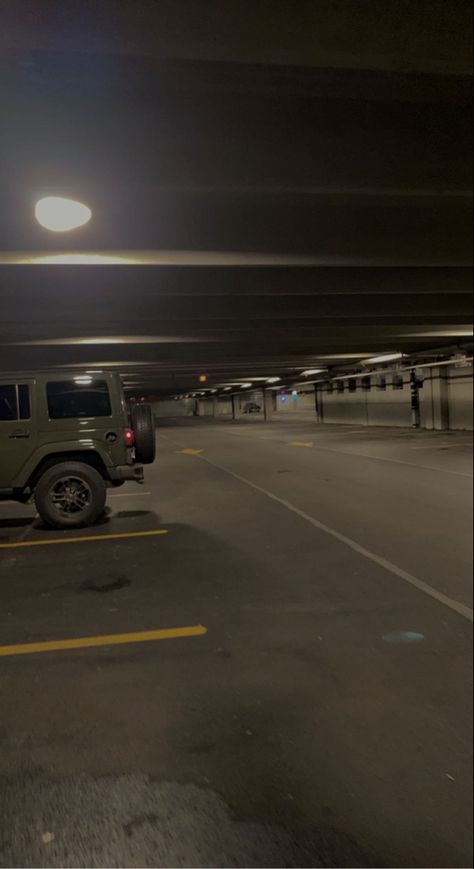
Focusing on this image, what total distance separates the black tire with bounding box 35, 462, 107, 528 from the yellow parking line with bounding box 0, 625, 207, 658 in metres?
0.62

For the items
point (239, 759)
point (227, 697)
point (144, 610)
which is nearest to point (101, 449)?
point (144, 610)

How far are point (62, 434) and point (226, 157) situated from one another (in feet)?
5.78

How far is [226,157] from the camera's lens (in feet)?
8.91

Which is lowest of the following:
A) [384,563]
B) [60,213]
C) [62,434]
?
[384,563]

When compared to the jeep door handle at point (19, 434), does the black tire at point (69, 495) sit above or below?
below

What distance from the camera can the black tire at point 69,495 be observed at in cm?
271

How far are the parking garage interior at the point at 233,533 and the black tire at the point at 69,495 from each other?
Answer: 0.15 meters

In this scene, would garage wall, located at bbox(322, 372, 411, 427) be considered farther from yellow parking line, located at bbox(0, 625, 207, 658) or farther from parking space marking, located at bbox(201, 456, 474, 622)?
yellow parking line, located at bbox(0, 625, 207, 658)

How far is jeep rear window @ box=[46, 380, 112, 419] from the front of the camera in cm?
233

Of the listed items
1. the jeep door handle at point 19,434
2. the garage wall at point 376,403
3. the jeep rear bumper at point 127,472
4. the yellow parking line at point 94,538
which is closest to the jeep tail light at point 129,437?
the jeep rear bumper at point 127,472

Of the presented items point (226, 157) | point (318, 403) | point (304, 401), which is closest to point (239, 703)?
point (226, 157)

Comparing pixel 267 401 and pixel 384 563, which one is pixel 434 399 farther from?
pixel 267 401

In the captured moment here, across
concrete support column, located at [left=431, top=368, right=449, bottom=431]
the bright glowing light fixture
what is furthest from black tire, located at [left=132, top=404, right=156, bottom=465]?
concrete support column, located at [left=431, top=368, right=449, bottom=431]

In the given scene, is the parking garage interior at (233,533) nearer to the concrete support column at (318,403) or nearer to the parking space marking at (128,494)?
the parking space marking at (128,494)
